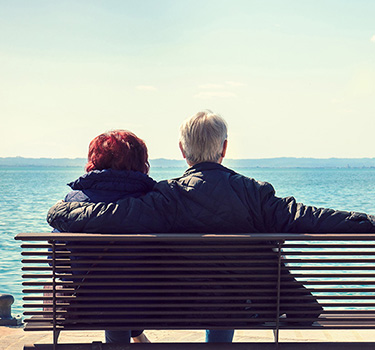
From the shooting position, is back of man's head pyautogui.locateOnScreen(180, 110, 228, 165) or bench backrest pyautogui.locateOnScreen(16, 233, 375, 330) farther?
back of man's head pyautogui.locateOnScreen(180, 110, 228, 165)

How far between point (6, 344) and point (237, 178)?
263cm

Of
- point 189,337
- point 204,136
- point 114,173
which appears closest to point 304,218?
point 204,136

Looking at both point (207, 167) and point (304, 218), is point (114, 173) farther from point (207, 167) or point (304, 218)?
point (304, 218)

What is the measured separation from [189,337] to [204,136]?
2.18 metres

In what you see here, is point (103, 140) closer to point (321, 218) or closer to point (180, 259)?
point (180, 259)

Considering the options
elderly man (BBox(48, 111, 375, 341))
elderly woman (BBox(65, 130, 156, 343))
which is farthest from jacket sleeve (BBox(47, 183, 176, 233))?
elderly woman (BBox(65, 130, 156, 343))

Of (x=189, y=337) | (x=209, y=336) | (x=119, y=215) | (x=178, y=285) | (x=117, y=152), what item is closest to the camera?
(x=119, y=215)

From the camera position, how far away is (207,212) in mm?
2916

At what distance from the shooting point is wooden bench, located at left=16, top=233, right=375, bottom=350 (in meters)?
2.89

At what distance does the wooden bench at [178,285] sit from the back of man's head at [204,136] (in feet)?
1.53

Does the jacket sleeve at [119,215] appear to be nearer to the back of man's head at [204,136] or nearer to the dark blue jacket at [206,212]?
the dark blue jacket at [206,212]

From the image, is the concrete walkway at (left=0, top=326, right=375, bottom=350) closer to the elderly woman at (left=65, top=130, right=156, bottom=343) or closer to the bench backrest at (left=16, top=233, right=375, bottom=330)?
the elderly woman at (left=65, top=130, right=156, bottom=343)

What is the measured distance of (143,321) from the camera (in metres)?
2.99

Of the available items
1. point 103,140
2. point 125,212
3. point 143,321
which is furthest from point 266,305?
point 103,140
